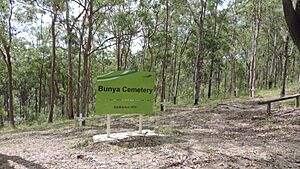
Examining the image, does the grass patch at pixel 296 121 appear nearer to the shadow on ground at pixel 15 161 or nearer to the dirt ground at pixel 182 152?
the dirt ground at pixel 182 152

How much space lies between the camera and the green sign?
7297 mm

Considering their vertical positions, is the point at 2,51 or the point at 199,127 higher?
the point at 2,51

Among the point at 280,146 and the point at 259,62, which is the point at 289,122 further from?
the point at 259,62

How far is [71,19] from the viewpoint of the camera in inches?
621

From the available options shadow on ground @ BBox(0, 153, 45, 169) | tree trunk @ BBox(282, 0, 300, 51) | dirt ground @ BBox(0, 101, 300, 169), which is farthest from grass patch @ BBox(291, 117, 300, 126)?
shadow on ground @ BBox(0, 153, 45, 169)

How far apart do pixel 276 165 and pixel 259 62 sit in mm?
39193

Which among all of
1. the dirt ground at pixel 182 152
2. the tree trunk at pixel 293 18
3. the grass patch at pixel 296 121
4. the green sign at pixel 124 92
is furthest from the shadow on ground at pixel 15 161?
the grass patch at pixel 296 121

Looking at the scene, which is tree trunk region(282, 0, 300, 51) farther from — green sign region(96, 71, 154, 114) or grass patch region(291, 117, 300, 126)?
grass patch region(291, 117, 300, 126)

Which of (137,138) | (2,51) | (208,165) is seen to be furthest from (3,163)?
(2,51)

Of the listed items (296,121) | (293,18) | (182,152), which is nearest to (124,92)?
(182,152)

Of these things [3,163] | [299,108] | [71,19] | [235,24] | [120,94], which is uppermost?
[235,24]

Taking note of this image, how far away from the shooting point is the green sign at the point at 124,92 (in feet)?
23.9

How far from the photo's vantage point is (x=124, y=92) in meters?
7.53

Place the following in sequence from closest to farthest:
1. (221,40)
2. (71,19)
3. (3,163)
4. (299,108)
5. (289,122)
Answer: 1. (3,163)
2. (289,122)
3. (299,108)
4. (71,19)
5. (221,40)
